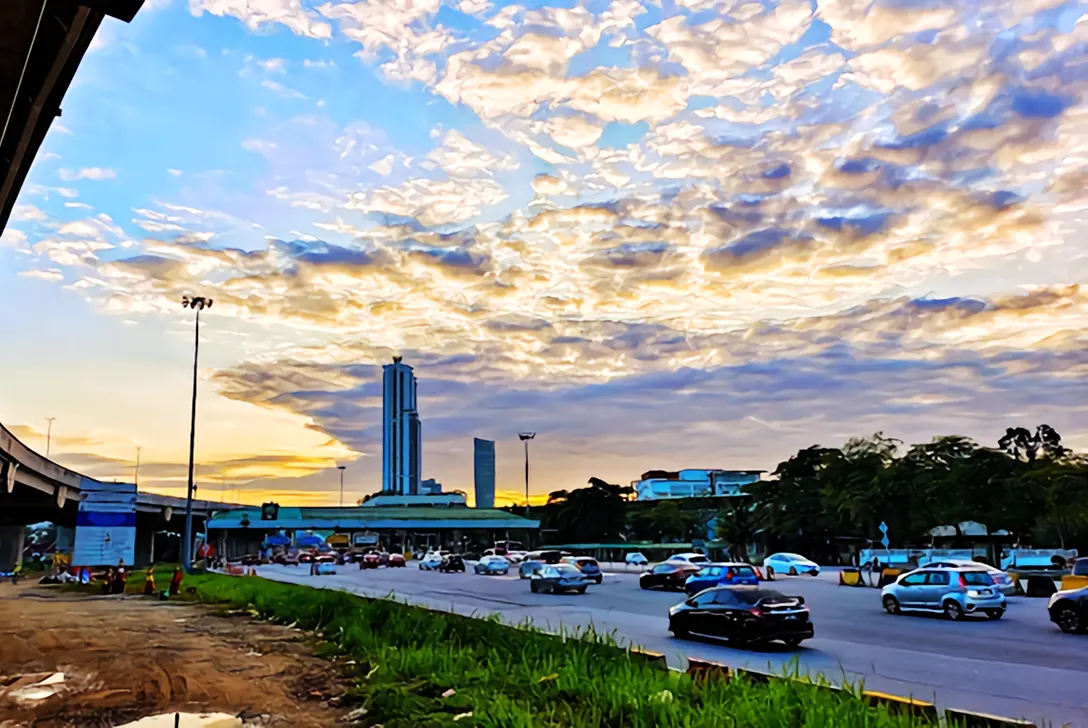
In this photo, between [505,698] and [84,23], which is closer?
[84,23]

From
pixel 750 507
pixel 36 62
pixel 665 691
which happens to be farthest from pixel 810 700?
pixel 750 507

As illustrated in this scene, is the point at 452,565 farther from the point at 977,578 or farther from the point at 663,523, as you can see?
the point at 977,578

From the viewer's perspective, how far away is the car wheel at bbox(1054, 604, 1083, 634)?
69.7ft

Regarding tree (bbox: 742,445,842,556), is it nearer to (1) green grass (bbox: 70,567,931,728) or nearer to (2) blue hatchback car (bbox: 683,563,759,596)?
(2) blue hatchback car (bbox: 683,563,759,596)

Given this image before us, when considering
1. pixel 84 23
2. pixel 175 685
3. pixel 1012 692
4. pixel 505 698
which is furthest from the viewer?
pixel 175 685

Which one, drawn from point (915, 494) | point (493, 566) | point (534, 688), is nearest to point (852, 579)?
point (915, 494)

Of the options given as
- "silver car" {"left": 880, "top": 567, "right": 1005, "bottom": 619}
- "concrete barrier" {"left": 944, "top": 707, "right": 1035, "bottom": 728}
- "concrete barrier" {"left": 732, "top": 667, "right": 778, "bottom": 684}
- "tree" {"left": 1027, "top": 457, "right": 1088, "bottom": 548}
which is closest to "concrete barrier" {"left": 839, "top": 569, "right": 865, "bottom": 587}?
"silver car" {"left": 880, "top": 567, "right": 1005, "bottom": 619}

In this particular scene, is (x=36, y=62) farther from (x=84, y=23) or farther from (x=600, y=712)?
(x=600, y=712)

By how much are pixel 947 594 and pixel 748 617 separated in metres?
9.96

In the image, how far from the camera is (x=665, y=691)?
10766mm

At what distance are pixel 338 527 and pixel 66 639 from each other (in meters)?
112

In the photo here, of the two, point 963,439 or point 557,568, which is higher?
point 963,439

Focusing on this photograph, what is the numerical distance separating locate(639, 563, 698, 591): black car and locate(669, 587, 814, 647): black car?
19.4 meters

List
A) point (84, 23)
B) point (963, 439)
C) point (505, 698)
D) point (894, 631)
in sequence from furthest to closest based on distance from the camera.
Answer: point (963, 439)
point (894, 631)
point (505, 698)
point (84, 23)
